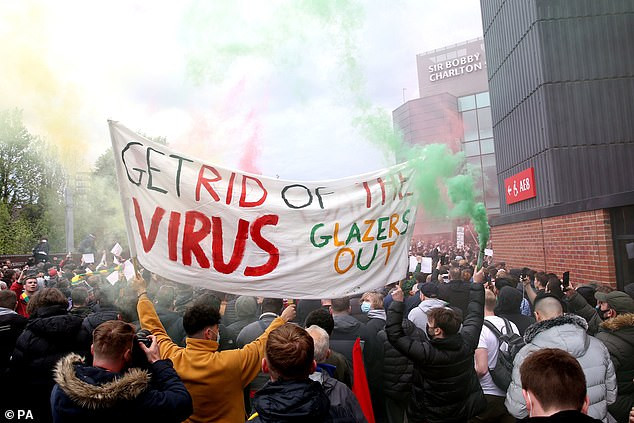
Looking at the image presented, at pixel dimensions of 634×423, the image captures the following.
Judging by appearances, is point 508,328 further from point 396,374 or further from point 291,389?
point 291,389

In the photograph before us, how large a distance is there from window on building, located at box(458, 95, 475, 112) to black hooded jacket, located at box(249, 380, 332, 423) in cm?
4128

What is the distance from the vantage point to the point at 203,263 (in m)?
4.06

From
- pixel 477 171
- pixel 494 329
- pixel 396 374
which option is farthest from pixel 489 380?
pixel 477 171

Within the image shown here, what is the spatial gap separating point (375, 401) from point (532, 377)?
2729mm

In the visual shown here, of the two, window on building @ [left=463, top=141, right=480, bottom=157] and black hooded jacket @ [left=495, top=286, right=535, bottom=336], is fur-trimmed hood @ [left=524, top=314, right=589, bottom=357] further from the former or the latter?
window on building @ [left=463, top=141, right=480, bottom=157]

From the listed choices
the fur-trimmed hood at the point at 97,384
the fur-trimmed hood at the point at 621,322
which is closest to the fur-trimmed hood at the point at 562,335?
the fur-trimmed hood at the point at 621,322

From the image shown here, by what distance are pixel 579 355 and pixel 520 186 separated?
11.8 metres

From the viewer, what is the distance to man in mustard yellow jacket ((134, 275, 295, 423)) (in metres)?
3.12

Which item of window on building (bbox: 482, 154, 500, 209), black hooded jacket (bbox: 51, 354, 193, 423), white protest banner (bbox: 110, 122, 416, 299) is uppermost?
window on building (bbox: 482, 154, 500, 209)

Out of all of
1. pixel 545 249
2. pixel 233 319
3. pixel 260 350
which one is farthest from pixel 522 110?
pixel 260 350

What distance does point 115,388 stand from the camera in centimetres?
238

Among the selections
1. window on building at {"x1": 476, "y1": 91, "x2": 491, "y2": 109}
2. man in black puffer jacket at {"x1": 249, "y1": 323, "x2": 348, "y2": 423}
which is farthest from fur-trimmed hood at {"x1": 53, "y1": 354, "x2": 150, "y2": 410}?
window on building at {"x1": 476, "y1": 91, "x2": 491, "y2": 109}

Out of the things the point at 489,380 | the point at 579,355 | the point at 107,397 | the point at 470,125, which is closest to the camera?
the point at 107,397

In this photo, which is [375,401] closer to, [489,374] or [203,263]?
[489,374]
